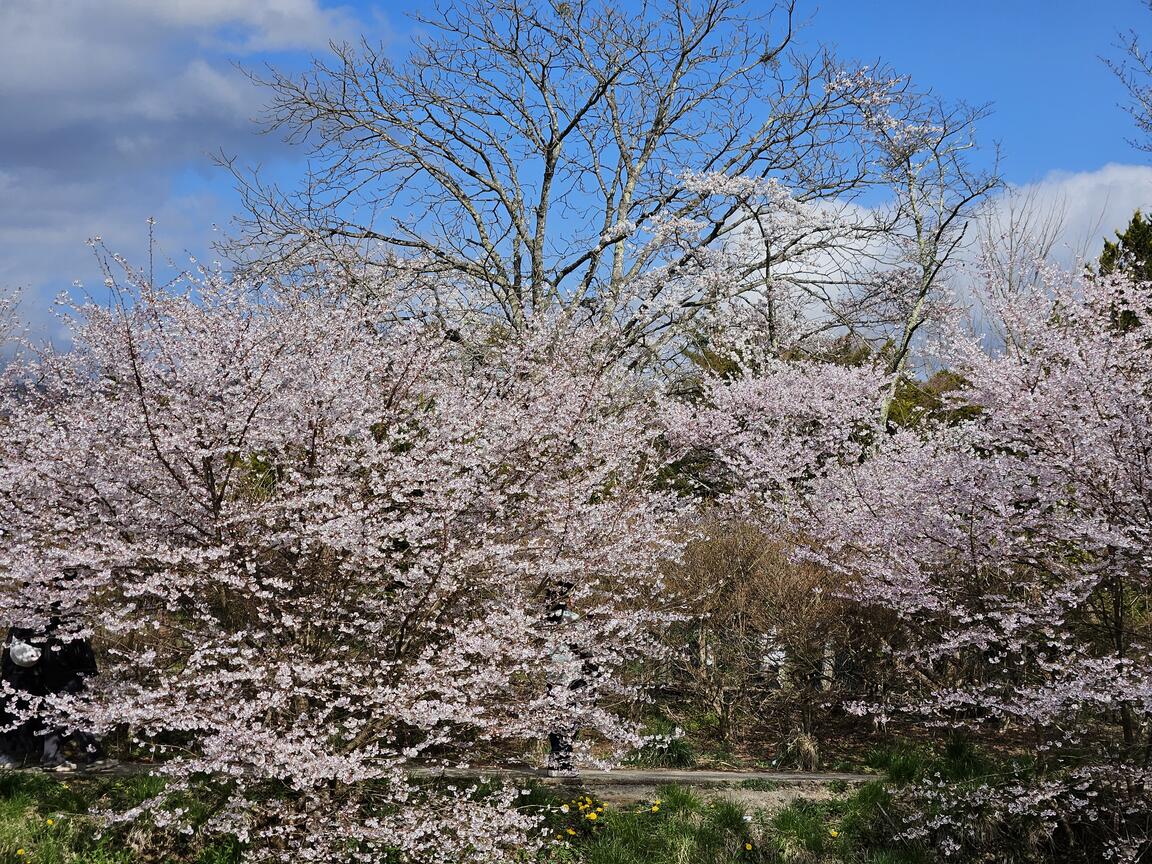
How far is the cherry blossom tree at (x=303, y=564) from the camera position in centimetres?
472

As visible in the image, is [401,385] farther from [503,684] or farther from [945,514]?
[945,514]

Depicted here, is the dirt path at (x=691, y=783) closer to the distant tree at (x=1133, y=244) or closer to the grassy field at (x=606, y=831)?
the grassy field at (x=606, y=831)

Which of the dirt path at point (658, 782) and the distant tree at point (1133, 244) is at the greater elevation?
the distant tree at point (1133, 244)

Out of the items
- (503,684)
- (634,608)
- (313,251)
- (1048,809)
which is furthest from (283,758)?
(313,251)

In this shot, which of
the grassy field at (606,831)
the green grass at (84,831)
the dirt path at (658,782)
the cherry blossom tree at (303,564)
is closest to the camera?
the cherry blossom tree at (303,564)

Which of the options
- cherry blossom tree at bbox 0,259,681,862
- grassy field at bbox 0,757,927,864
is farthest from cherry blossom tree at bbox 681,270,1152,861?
cherry blossom tree at bbox 0,259,681,862

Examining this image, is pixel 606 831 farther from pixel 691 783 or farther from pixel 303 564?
pixel 303 564

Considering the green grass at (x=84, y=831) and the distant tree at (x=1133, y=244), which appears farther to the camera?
the distant tree at (x=1133, y=244)

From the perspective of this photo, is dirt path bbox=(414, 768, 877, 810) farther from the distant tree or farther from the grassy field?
the distant tree

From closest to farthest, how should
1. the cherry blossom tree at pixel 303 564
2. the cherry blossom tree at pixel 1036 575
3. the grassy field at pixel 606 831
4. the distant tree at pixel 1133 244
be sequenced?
the cherry blossom tree at pixel 303 564, the grassy field at pixel 606 831, the cherry blossom tree at pixel 1036 575, the distant tree at pixel 1133 244

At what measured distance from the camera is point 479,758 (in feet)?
21.1

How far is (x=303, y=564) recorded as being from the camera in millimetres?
4875

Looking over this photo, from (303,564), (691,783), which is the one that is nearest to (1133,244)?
(691,783)

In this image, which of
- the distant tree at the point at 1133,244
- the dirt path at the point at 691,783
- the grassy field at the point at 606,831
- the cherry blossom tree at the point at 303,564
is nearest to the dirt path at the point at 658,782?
the dirt path at the point at 691,783
